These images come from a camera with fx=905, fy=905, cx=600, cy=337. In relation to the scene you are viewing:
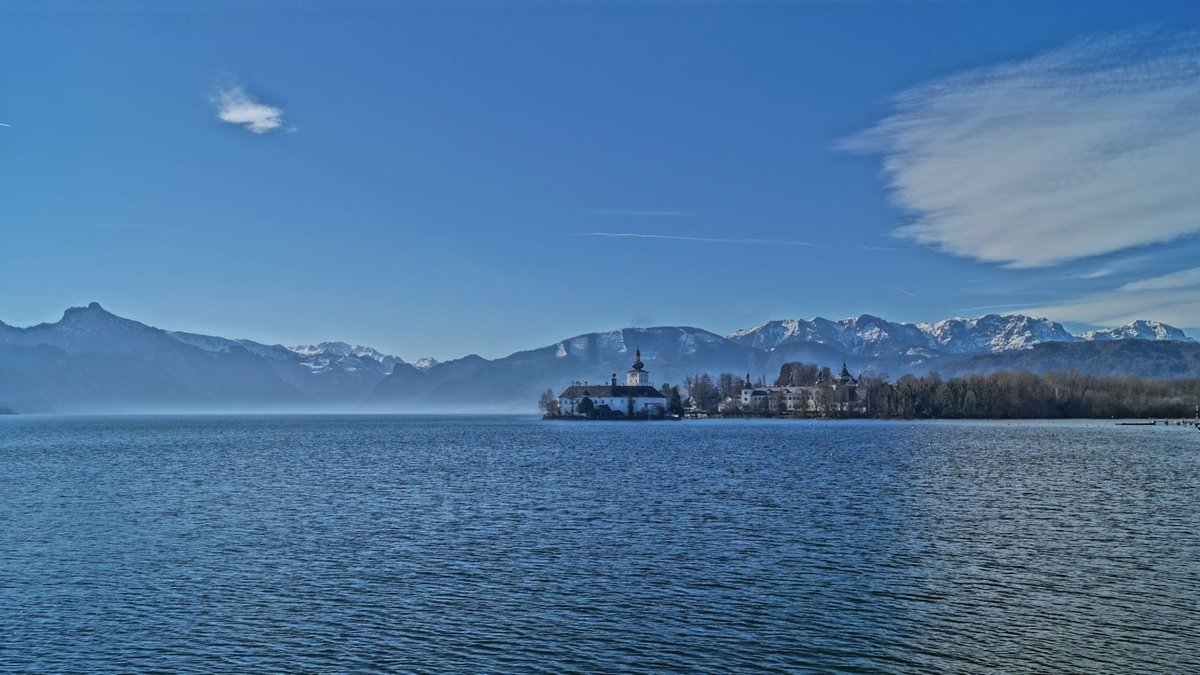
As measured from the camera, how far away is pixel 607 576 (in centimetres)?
3306

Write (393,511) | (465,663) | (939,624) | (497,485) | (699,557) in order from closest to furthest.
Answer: (465,663)
(939,624)
(699,557)
(393,511)
(497,485)

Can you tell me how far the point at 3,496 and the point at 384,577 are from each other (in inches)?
1731

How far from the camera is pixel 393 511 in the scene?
50.7m

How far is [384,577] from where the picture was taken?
108 ft

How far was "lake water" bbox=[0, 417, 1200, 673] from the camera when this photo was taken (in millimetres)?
24375

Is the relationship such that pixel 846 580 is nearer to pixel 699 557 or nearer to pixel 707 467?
pixel 699 557

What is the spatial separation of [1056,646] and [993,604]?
4463mm

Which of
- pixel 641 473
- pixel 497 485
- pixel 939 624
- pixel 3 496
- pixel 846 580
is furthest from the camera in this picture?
pixel 641 473

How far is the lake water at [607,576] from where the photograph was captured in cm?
2438

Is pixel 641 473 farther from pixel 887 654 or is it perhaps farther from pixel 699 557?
pixel 887 654

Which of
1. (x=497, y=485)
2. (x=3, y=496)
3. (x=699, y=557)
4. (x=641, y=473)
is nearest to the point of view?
(x=699, y=557)

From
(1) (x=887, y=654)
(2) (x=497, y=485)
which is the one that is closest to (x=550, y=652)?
(1) (x=887, y=654)

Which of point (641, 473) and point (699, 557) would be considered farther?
point (641, 473)

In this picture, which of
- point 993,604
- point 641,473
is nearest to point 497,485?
point 641,473
